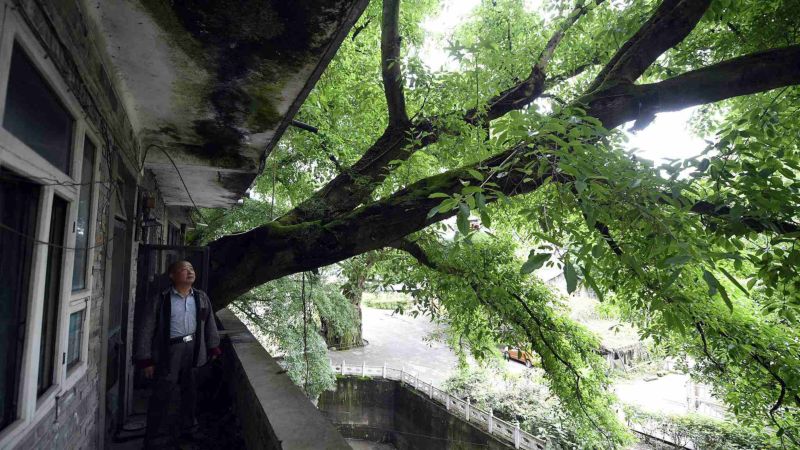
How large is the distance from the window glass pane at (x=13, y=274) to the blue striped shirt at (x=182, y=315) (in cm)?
183

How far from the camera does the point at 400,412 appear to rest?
15.9 metres

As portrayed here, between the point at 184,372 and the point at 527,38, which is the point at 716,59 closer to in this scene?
the point at 527,38

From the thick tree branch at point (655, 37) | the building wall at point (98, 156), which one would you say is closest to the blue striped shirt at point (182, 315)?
the building wall at point (98, 156)

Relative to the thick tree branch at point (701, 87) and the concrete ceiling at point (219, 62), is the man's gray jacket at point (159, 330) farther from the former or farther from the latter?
the thick tree branch at point (701, 87)

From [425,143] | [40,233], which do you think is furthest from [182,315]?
[425,143]

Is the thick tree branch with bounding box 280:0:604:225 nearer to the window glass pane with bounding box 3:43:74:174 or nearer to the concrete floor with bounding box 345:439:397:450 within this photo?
the window glass pane with bounding box 3:43:74:174

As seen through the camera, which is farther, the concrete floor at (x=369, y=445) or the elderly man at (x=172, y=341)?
the concrete floor at (x=369, y=445)

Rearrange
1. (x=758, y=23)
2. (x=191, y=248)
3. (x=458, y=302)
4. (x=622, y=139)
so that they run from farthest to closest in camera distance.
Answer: (x=458, y=302)
(x=191, y=248)
(x=758, y=23)
(x=622, y=139)

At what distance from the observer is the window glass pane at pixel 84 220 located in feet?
8.55

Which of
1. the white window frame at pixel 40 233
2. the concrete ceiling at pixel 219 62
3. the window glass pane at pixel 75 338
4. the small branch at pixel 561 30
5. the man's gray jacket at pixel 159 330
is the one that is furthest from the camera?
the small branch at pixel 561 30

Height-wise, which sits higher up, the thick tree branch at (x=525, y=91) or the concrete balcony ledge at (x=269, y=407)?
the thick tree branch at (x=525, y=91)

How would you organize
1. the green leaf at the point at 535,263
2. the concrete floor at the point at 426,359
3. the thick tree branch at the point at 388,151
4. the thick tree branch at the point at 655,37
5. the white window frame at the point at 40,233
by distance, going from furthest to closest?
the concrete floor at the point at 426,359, the thick tree branch at the point at 388,151, the thick tree branch at the point at 655,37, the green leaf at the point at 535,263, the white window frame at the point at 40,233

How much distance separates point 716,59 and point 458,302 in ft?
14.9

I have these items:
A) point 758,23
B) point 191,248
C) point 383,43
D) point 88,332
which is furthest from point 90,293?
point 758,23
